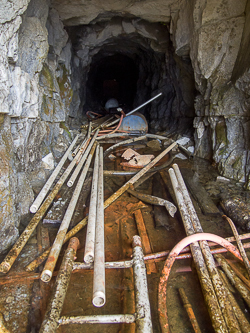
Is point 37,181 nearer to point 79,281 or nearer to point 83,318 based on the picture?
point 79,281

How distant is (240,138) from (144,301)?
3.91m

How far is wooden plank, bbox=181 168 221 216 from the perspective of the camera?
303cm

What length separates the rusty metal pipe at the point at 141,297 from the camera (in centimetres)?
135

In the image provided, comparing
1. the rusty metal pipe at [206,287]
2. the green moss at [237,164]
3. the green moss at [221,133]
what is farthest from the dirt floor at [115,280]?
the green moss at [221,133]

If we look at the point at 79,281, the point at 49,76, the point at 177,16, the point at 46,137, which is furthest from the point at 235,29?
the point at 79,281

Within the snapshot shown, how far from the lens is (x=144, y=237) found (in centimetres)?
253

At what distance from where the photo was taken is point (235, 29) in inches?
163

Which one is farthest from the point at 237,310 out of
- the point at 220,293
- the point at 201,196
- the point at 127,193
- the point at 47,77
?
the point at 47,77

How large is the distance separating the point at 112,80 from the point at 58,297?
1614 centimetres

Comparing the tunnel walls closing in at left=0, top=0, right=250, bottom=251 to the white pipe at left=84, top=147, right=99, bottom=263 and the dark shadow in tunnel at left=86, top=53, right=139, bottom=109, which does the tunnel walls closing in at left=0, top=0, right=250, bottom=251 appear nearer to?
the white pipe at left=84, top=147, right=99, bottom=263

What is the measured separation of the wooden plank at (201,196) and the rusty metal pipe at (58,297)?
214 cm

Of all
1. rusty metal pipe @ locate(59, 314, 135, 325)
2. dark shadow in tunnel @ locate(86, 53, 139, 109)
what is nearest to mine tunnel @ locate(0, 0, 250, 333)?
rusty metal pipe @ locate(59, 314, 135, 325)

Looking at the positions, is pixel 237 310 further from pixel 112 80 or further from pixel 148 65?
pixel 112 80

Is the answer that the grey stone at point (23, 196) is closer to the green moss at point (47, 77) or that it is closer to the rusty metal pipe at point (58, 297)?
the rusty metal pipe at point (58, 297)
